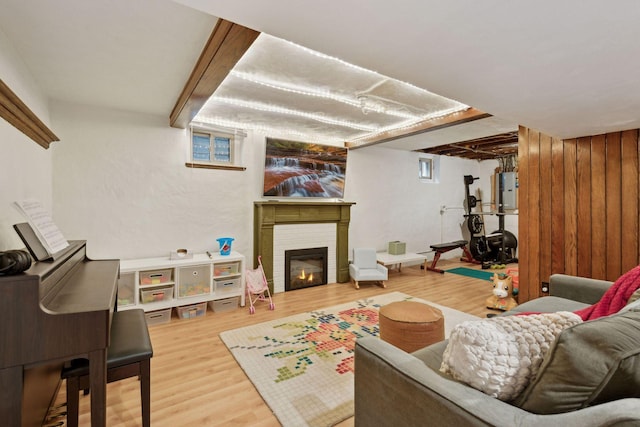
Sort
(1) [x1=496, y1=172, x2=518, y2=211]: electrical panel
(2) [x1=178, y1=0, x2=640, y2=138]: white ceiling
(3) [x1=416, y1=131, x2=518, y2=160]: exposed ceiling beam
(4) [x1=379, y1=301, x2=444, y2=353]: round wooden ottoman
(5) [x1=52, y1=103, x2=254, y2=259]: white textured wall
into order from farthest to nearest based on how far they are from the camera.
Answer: (1) [x1=496, y1=172, x2=518, y2=211]: electrical panel, (3) [x1=416, y1=131, x2=518, y2=160]: exposed ceiling beam, (5) [x1=52, y1=103, x2=254, y2=259]: white textured wall, (4) [x1=379, y1=301, x2=444, y2=353]: round wooden ottoman, (2) [x1=178, y1=0, x2=640, y2=138]: white ceiling

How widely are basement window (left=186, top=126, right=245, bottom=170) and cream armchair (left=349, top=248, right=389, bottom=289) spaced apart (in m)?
2.43

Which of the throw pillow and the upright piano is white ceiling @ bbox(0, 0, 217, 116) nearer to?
the upright piano

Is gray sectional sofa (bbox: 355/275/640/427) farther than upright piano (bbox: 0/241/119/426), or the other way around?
upright piano (bbox: 0/241/119/426)

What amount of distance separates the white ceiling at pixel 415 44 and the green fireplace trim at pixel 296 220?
2.15m

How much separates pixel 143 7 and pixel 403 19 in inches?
57.8

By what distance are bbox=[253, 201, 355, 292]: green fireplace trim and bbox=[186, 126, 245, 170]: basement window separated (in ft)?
2.54

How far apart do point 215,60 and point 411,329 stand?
8.00 ft

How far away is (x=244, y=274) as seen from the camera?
3.81 m

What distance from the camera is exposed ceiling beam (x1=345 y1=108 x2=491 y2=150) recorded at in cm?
341

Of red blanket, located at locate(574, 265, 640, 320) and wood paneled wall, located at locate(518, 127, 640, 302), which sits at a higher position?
wood paneled wall, located at locate(518, 127, 640, 302)

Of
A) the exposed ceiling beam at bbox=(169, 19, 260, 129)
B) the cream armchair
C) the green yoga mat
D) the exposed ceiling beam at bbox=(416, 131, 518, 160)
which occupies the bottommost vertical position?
the green yoga mat

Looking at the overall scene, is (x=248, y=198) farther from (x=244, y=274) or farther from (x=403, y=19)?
(x=403, y=19)

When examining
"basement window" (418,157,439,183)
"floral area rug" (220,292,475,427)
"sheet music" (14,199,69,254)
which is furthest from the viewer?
"basement window" (418,157,439,183)

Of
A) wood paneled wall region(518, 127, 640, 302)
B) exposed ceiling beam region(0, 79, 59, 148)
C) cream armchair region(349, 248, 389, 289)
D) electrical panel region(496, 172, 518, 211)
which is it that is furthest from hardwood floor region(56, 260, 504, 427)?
electrical panel region(496, 172, 518, 211)
